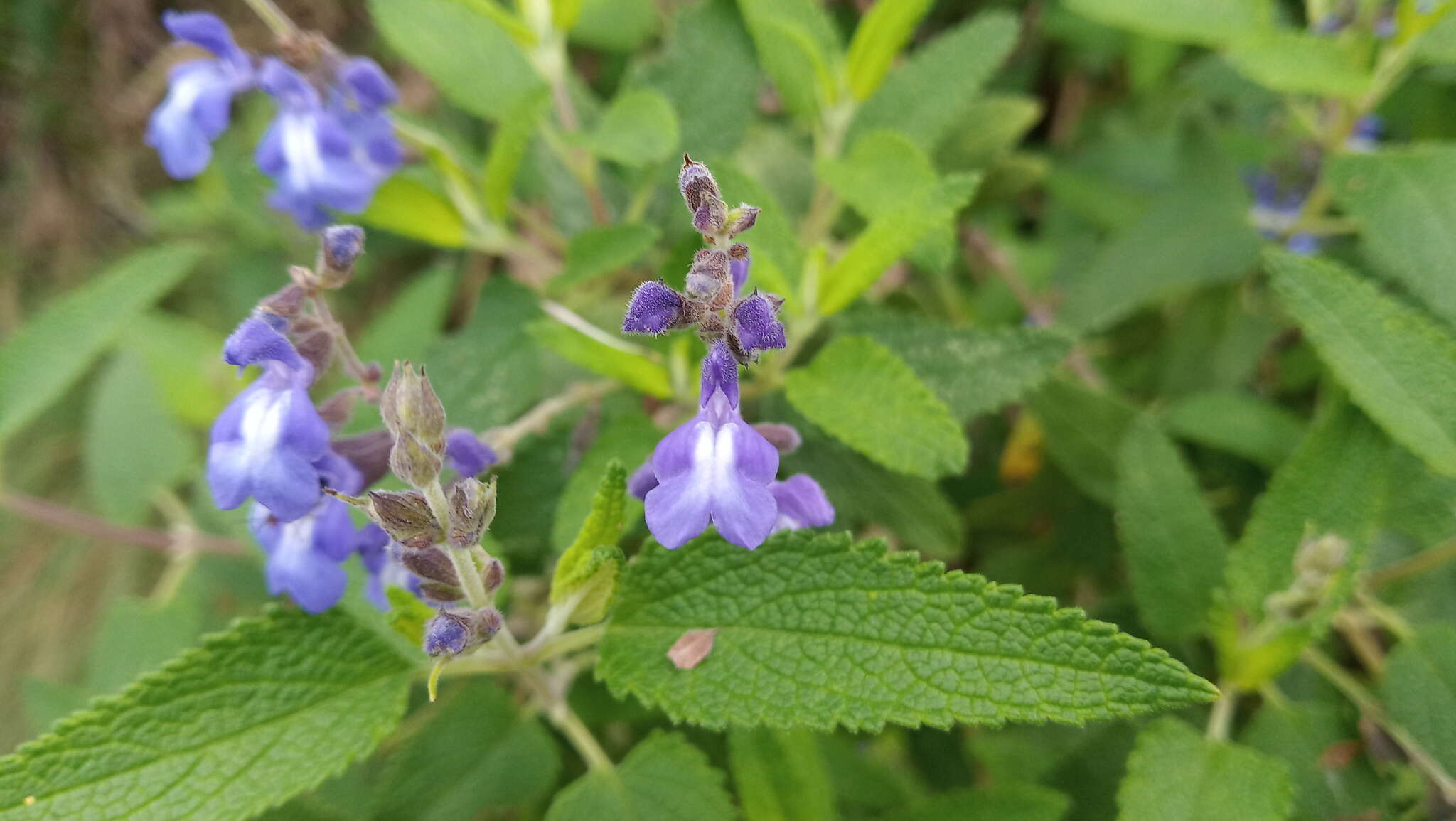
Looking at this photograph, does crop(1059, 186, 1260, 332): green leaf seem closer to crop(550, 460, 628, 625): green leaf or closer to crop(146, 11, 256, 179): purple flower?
crop(550, 460, 628, 625): green leaf

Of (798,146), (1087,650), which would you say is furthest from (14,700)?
(1087,650)

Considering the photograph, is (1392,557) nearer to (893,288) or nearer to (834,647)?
(893,288)

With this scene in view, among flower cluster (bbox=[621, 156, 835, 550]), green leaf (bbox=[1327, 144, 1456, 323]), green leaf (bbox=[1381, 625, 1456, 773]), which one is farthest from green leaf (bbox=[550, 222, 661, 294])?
green leaf (bbox=[1381, 625, 1456, 773])

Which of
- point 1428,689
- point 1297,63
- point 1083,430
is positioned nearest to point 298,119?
point 1083,430

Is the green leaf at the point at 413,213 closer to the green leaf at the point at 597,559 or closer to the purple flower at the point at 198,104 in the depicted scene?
the purple flower at the point at 198,104

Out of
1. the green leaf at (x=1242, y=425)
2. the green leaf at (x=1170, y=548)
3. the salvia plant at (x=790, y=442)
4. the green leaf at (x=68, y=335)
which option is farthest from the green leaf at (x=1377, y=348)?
the green leaf at (x=68, y=335)

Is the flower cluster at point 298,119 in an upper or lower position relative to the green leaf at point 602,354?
upper
